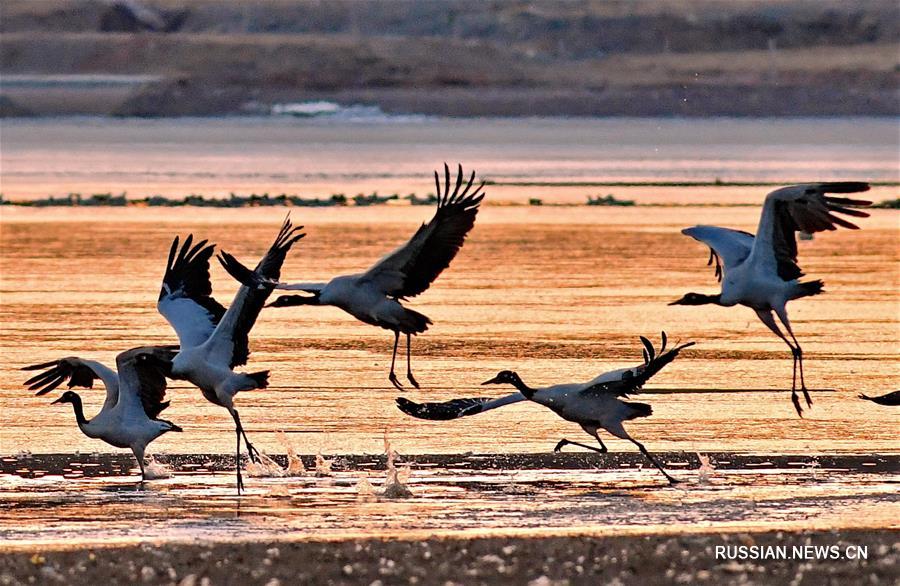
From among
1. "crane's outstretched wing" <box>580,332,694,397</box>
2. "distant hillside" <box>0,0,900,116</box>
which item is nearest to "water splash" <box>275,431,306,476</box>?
"crane's outstretched wing" <box>580,332,694,397</box>

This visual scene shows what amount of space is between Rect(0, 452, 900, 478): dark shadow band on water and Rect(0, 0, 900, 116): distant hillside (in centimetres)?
9774

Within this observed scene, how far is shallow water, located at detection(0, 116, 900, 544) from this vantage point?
13.5 m

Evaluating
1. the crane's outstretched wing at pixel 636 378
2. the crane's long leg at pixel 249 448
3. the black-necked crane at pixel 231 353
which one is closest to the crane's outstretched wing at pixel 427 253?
the black-necked crane at pixel 231 353

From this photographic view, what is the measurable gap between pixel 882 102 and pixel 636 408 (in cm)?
10305

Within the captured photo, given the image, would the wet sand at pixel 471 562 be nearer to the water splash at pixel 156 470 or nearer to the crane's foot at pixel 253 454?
the water splash at pixel 156 470

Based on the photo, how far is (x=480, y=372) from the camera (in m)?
19.3

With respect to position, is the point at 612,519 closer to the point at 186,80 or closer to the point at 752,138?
the point at 752,138

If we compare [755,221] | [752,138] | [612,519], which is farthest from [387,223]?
[752,138]

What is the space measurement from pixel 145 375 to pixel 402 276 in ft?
6.86

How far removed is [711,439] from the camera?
16094 mm

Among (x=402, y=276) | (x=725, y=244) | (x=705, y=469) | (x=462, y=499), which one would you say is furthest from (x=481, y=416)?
(x=462, y=499)

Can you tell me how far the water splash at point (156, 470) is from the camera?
14.8m

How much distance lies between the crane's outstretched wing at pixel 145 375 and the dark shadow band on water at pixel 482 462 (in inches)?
19.8

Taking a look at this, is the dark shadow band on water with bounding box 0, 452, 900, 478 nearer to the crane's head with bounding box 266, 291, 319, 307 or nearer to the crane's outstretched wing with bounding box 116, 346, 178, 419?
the crane's outstretched wing with bounding box 116, 346, 178, 419
